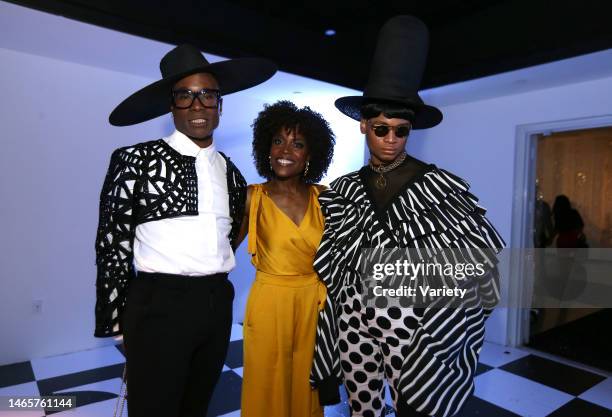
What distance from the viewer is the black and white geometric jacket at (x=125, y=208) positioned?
1.46m

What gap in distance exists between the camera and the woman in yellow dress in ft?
5.42

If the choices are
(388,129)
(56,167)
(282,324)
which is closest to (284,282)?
(282,324)

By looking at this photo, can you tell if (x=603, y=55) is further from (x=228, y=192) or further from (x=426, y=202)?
(x=228, y=192)

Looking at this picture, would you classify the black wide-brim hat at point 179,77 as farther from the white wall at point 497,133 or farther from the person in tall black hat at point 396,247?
the white wall at point 497,133

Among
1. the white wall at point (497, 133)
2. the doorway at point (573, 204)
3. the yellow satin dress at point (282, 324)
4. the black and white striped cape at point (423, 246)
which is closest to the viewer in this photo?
the black and white striped cape at point (423, 246)

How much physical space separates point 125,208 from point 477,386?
268 centimetres

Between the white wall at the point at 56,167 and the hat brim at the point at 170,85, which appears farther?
the white wall at the point at 56,167

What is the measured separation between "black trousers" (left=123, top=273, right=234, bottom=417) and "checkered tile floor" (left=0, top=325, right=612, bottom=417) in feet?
3.68

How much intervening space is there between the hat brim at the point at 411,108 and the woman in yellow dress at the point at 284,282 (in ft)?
0.68

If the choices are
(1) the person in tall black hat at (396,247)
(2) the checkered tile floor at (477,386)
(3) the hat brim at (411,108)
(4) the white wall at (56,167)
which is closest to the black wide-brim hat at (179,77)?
(3) the hat brim at (411,108)

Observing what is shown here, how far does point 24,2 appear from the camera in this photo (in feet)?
6.86

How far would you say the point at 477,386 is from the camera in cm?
287

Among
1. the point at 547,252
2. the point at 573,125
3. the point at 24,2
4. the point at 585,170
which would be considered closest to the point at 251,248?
the point at 24,2

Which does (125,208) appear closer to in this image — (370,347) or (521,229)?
(370,347)
